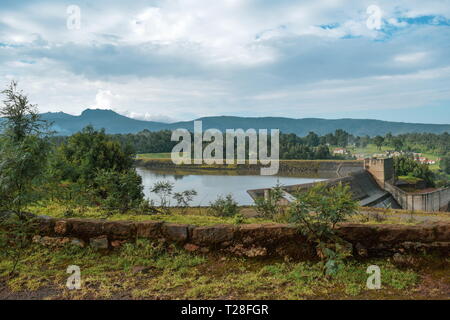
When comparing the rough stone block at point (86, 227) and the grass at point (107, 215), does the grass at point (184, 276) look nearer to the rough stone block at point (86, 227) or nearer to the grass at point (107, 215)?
the rough stone block at point (86, 227)

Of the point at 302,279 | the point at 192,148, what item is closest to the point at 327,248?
the point at 302,279

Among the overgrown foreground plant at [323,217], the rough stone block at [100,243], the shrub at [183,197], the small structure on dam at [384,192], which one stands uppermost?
the overgrown foreground plant at [323,217]

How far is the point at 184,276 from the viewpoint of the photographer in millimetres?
4457

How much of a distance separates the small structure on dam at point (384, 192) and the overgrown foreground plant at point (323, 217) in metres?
25.7

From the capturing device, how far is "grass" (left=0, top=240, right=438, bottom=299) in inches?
156

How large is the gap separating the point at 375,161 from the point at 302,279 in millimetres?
48144

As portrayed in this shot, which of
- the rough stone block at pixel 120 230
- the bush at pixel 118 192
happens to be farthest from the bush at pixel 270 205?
the rough stone block at pixel 120 230

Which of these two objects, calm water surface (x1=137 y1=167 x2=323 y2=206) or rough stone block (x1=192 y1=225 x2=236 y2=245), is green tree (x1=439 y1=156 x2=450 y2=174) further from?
rough stone block (x1=192 y1=225 x2=236 y2=245)

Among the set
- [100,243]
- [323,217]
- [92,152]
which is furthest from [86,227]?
[92,152]

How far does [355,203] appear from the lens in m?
4.75

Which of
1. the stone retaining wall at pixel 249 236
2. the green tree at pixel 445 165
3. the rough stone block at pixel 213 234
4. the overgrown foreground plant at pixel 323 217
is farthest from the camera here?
the green tree at pixel 445 165

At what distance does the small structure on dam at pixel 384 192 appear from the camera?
37844 mm

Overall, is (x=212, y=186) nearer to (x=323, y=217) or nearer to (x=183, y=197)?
(x=183, y=197)

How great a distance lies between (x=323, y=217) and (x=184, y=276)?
6.57ft
